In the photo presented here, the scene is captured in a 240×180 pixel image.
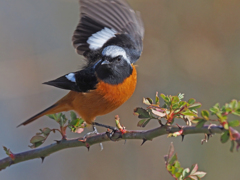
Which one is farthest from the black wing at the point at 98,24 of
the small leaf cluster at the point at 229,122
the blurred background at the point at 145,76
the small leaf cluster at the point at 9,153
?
the small leaf cluster at the point at 229,122

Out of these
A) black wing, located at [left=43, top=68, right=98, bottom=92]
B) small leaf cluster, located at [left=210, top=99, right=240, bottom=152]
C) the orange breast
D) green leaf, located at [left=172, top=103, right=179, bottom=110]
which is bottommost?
small leaf cluster, located at [left=210, top=99, right=240, bottom=152]

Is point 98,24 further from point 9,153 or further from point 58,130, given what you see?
point 9,153

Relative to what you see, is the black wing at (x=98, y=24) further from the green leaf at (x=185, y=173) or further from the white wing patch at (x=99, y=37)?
the green leaf at (x=185, y=173)

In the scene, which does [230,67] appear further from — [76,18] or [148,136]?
[148,136]

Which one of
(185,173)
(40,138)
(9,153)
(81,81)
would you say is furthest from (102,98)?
(185,173)

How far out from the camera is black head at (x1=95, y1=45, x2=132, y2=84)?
3.47 metres

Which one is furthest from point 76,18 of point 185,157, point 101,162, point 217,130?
point 217,130

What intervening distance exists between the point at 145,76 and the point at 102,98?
261 cm

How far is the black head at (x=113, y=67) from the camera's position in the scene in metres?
3.47

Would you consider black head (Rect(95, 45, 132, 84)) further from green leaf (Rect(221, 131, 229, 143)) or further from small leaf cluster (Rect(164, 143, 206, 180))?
green leaf (Rect(221, 131, 229, 143))

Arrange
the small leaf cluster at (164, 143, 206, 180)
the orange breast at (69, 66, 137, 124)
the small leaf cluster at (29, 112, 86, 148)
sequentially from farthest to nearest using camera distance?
the orange breast at (69, 66, 137, 124)
the small leaf cluster at (29, 112, 86, 148)
the small leaf cluster at (164, 143, 206, 180)

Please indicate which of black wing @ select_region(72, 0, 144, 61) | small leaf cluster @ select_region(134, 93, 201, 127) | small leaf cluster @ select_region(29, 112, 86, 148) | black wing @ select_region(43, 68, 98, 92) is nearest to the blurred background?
black wing @ select_region(72, 0, 144, 61)

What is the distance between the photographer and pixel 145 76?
5930mm

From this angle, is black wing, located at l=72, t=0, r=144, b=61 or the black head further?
black wing, located at l=72, t=0, r=144, b=61
